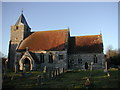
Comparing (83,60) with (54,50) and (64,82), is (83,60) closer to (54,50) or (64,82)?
(54,50)

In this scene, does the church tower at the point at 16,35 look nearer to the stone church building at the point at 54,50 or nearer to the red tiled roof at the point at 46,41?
the stone church building at the point at 54,50

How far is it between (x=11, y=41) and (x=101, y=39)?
18.9 metres

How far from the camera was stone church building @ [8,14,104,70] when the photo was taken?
2675 cm

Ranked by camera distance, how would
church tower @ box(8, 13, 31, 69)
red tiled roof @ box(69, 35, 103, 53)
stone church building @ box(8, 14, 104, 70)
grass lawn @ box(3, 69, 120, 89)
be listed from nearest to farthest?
grass lawn @ box(3, 69, 120, 89)
stone church building @ box(8, 14, 104, 70)
red tiled roof @ box(69, 35, 103, 53)
church tower @ box(8, 13, 31, 69)

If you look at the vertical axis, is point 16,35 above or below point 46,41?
above

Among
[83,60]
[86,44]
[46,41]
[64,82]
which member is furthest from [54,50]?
[64,82]

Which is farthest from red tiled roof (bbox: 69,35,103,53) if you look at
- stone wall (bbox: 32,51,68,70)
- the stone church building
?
stone wall (bbox: 32,51,68,70)

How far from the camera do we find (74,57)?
27516 mm

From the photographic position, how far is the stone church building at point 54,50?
2675cm

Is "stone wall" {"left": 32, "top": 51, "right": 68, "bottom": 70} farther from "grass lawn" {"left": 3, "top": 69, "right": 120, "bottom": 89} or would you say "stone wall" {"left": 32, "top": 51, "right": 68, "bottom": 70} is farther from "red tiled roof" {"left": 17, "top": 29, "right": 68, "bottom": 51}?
"grass lawn" {"left": 3, "top": 69, "right": 120, "bottom": 89}

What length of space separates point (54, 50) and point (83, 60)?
5.73 metres

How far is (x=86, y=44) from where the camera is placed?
28.5 metres

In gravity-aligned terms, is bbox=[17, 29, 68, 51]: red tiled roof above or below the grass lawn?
above

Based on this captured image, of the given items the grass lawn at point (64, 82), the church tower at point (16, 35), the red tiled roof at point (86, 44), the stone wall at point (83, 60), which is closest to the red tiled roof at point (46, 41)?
the church tower at point (16, 35)
